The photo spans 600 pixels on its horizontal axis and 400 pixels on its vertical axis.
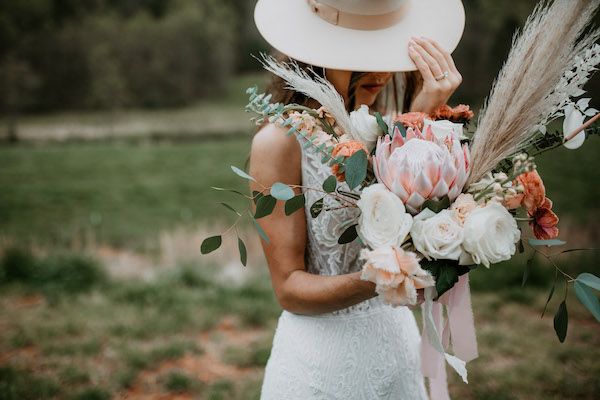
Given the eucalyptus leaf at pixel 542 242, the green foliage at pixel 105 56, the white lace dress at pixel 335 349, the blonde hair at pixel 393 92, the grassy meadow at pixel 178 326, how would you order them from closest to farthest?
the eucalyptus leaf at pixel 542 242 → the white lace dress at pixel 335 349 → the blonde hair at pixel 393 92 → the grassy meadow at pixel 178 326 → the green foliage at pixel 105 56

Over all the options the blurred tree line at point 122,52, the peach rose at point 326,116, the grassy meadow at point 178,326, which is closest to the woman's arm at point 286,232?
the peach rose at point 326,116

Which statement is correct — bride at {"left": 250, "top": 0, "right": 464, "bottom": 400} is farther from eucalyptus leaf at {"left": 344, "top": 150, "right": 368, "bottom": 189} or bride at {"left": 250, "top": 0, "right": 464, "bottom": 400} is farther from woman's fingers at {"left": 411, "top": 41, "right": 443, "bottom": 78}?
eucalyptus leaf at {"left": 344, "top": 150, "right": 368, "bottom": 189}

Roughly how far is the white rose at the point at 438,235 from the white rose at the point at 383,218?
1.3 inches

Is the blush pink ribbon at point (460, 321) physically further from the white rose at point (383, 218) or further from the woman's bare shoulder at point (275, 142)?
the woman's bare shoulder at point (275, 142)

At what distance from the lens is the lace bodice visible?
1.50 meters

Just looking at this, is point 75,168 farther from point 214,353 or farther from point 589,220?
point 589,220

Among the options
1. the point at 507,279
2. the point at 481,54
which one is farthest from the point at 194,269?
the point at 481,54

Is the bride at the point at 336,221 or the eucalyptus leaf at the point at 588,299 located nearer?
the eucalyptus leaf at the point at 588,299

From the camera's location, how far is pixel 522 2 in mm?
17891

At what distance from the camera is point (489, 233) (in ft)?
3.41

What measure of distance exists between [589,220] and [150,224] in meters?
6.32

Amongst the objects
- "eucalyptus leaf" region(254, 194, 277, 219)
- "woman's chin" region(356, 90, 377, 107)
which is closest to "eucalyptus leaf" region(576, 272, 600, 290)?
"eucalyptus leaf" region(254, 194, 277, 219)

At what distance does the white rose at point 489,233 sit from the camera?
104 cm

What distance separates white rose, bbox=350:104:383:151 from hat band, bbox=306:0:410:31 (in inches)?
14.0
